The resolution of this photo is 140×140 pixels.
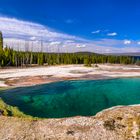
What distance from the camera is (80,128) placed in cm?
1584

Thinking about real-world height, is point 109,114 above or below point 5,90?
above

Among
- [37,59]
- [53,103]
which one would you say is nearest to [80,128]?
[53,103]

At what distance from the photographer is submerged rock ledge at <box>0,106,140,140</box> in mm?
15047

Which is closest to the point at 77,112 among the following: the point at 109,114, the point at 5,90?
the point at 109,114

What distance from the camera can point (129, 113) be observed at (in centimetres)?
1653

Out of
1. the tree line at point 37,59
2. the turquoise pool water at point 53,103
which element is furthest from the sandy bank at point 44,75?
the tree line at point 37,59

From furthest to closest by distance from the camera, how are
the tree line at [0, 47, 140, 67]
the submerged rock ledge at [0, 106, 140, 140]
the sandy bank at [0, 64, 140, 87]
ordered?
the tree line at [0, 47, 140, 67], the sandy bank at [0, 64, 140, 87], the submerged rock ledge at [0, 106, 140, 140]

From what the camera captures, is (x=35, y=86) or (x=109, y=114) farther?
(x=35, y=86)

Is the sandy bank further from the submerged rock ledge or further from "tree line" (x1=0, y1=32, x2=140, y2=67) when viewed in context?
the submerged rock ledge

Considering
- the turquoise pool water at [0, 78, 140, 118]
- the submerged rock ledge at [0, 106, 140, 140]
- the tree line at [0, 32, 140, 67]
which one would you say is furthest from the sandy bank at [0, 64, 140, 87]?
the submerged rock ledge at [0, 106, 140, 140]

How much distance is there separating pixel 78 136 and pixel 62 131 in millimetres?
1209

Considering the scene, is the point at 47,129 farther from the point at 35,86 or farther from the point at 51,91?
the point at 35,86

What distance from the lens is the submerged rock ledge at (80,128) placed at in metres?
15.0

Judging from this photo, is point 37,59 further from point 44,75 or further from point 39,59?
point 44,75
